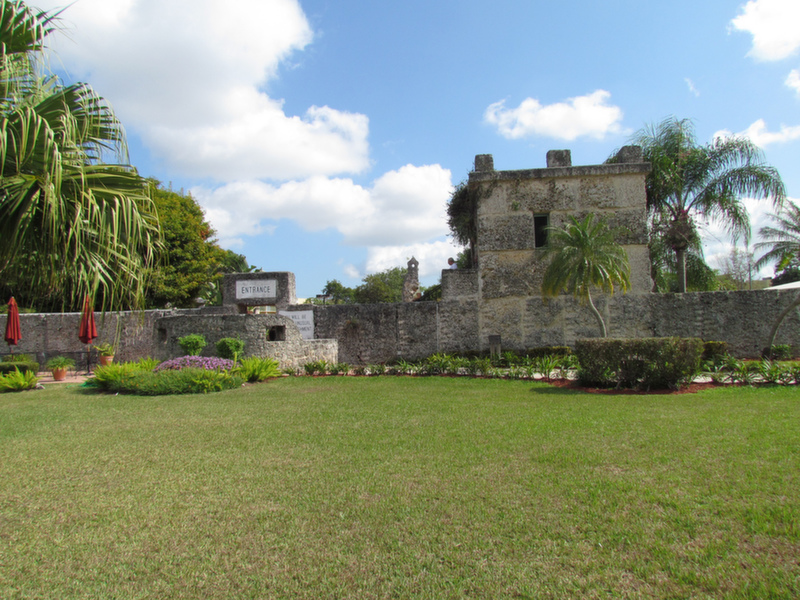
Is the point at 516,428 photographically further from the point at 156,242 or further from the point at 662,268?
the point at 662,268

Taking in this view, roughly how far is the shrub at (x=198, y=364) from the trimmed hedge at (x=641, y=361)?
8.75m

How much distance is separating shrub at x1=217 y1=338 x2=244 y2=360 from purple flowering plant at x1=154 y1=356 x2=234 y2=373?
82cm

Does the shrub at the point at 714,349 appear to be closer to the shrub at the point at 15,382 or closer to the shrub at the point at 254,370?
the shrub at the point at 254,370

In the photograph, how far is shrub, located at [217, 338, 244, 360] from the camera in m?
13.8

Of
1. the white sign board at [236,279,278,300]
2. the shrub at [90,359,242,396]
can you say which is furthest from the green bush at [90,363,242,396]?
the white sign board at [236,279,278,300]

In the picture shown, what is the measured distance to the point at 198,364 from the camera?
12.7 m

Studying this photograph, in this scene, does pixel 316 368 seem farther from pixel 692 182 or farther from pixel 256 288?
pixel 692 182

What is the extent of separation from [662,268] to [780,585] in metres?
18.6

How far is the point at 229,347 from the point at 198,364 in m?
1.23

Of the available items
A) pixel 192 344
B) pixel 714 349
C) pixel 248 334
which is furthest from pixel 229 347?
pixel 714 349

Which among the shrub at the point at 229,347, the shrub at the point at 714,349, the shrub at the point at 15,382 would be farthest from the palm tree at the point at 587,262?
the shrub at the point at 15,382

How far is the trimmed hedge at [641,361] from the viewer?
965 centimetres

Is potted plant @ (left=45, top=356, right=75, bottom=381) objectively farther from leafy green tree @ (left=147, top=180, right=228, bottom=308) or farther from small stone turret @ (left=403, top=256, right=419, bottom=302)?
small stone turret @ (left=403, top=256, right=419, bottom=302)

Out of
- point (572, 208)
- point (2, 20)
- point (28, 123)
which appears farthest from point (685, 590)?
point (572, 208)
